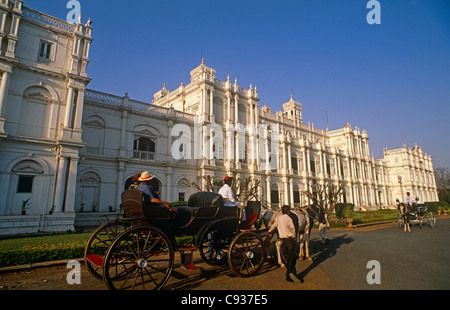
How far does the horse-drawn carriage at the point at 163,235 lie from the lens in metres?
4.04

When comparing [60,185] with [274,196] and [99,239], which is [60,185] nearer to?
[99,239]

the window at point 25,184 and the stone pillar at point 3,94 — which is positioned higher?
the stone pillar at point 3,94

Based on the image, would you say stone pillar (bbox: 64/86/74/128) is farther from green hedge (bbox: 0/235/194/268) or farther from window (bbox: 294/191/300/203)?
window (bbox: 294/191/300/203)

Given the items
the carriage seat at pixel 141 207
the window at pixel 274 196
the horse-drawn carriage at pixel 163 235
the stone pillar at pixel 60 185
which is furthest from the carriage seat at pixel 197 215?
the window at pixel 274 196

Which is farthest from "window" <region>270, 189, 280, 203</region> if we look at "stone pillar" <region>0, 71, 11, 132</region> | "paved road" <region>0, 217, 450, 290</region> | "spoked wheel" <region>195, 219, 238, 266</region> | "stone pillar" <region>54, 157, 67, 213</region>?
"stone pillar" <region>0, 71, 11, 132</region>

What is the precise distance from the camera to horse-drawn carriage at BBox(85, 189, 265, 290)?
404 cm

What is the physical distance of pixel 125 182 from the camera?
1786 centimetres

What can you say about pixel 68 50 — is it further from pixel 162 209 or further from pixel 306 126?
pixel 306 126

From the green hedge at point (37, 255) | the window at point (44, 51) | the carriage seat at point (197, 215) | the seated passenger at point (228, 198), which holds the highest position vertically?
the window at point (44, 51)

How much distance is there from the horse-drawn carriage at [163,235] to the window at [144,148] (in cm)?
1338

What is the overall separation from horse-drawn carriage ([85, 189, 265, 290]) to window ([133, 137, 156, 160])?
1338cm

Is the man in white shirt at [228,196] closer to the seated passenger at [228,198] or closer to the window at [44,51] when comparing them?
the seated passenger at [228,198]
